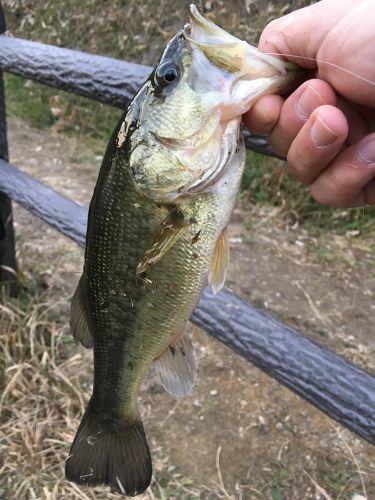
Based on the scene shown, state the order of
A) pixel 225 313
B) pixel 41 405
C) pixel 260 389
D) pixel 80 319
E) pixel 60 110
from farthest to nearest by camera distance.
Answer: pixel 60 110 → pixel 260 389 → pixel 41 405 → pixel 225 313 → pixel 80 319

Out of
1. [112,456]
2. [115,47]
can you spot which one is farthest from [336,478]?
[115,47]

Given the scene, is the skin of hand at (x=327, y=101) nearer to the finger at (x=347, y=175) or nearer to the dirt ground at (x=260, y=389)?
the finger at (x=347, y=175)

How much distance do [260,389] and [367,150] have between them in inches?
65.5

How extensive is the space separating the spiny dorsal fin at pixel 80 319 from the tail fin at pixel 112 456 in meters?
0.21

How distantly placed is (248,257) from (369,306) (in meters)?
0.76

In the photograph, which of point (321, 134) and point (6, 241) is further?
point (6, 241)

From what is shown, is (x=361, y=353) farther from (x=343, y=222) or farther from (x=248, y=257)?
(x=343, y=222)

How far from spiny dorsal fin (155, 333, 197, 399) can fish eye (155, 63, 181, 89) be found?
1.76 feet

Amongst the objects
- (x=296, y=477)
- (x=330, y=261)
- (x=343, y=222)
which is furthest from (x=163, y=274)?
(x=343, y=222)

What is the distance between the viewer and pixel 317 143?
1.01m

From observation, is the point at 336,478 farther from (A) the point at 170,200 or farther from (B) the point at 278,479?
(A) the point at 170,200

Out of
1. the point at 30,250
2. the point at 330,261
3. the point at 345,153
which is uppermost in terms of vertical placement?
the point at 345,153

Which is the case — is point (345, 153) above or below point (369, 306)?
above

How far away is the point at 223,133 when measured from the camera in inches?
40.5
